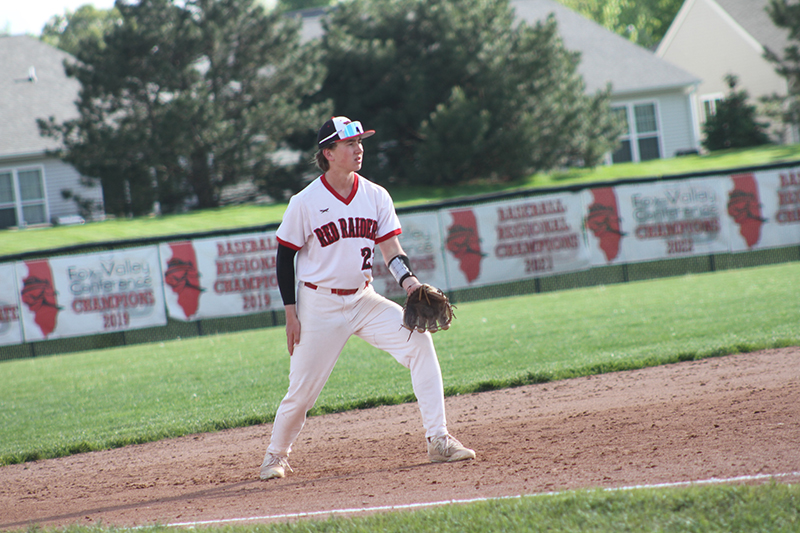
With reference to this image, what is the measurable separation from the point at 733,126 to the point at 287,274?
98.3 feet

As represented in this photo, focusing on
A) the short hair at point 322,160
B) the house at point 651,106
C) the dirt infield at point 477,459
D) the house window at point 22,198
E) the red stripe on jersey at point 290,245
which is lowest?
the dirt infield at point 477,459

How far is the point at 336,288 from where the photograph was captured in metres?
4.65

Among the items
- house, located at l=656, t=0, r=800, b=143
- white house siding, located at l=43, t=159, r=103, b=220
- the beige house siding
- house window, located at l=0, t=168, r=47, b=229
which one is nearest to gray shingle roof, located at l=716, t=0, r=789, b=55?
house, located at l=656, t=0, r=800, b=143

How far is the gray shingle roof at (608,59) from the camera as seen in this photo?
30391mm

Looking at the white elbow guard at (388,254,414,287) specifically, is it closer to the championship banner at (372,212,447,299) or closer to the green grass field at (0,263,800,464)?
the green grass field at (0,263,800,464)

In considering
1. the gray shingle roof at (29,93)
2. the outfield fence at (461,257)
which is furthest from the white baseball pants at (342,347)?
the gray shingle roof at (29,93)

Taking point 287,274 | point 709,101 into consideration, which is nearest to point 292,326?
point 287,274

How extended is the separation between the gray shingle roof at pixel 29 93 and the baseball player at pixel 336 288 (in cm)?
2222

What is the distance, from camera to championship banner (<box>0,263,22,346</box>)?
13.6 meters

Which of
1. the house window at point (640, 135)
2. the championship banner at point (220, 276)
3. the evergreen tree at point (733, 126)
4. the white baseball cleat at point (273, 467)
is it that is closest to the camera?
the white baseball cleat at point (273, 467)

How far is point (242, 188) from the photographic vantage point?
24.6 m

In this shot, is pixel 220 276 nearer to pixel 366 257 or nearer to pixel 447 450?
pixel 366 257

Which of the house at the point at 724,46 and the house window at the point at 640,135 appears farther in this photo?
the house at the point at 724,46

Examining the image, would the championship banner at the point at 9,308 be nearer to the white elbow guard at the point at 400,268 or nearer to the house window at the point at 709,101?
the white elbow guard at the point at 400,268
